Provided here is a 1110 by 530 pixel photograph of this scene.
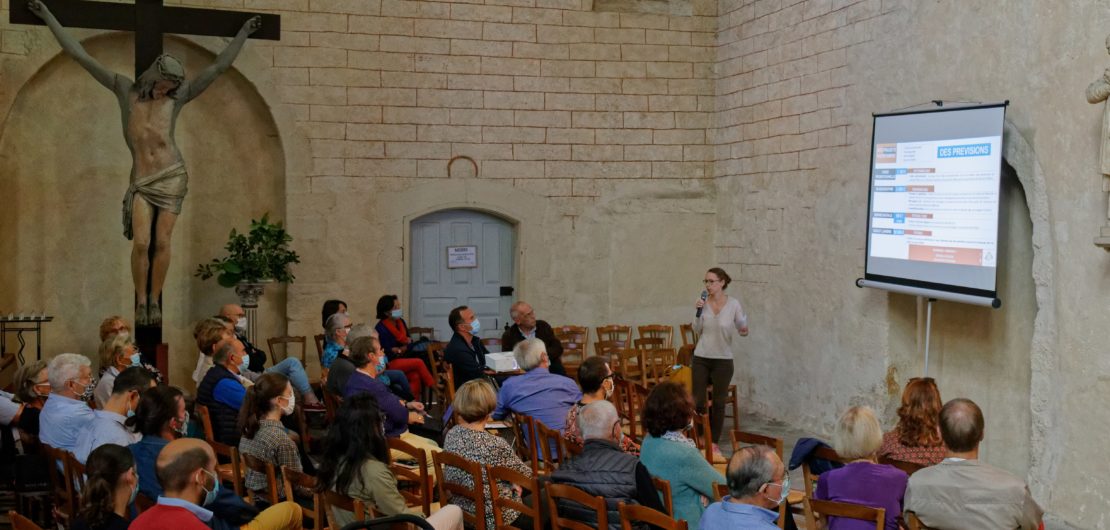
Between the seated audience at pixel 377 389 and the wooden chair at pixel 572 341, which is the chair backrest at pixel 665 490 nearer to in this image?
the seated audience at pixel 377 389

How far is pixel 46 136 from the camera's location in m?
10.3

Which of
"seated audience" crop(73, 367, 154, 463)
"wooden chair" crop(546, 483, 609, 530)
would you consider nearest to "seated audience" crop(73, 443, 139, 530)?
"seated audience" crop(73, 367, 154, 463)

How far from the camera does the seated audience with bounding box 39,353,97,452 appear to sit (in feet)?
18.1

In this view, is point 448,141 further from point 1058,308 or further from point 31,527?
point 31,527

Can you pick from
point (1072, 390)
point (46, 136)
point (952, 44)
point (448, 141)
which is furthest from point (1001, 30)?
point (46, 136)

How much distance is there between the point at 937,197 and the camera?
7.86m

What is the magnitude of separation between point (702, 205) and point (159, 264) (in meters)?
5.52

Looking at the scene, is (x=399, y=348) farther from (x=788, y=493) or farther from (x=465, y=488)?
(x=788, y=493)

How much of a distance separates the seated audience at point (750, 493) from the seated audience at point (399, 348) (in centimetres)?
520

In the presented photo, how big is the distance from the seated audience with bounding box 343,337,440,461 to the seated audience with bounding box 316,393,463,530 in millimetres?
1489

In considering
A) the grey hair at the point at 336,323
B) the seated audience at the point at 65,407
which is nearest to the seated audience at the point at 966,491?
the seated audience at the point at 65,407

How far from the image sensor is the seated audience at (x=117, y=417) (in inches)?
200

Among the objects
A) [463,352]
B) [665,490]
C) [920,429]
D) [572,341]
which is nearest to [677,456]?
[665,490]

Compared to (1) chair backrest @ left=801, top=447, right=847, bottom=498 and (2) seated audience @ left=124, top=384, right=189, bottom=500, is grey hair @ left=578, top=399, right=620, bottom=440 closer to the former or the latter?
(1) chair backrest @ left=801, top=447, right=847, bottom=498
